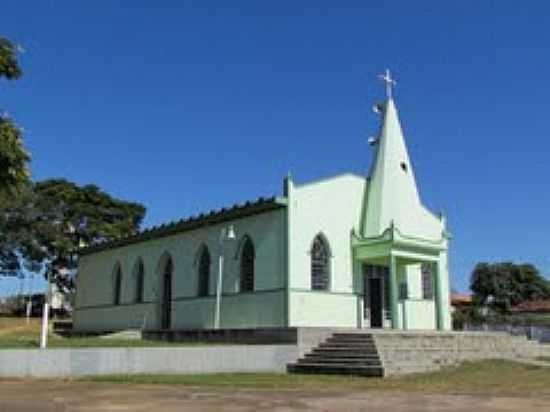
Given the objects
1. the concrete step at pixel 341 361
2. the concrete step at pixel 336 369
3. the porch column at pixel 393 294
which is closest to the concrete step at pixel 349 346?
the concrete step at pixel 341 361

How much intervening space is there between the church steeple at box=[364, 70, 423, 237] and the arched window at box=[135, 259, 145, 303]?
468 inches

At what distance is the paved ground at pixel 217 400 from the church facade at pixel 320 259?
33.5ft

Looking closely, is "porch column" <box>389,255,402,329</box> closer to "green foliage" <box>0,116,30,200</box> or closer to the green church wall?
the green church wall

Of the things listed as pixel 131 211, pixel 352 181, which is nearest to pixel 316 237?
pixel 352 181

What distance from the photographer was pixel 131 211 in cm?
5538

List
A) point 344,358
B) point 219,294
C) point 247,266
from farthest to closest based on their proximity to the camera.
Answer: point 219,294
point 247,266
point 344,358

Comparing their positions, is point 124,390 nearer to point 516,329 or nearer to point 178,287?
point 178,287

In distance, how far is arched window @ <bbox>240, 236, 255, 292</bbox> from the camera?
26.8 meters

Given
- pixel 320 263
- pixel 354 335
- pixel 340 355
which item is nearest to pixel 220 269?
pixel 320 263

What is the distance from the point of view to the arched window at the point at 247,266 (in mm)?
26828

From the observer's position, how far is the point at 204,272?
29594mm

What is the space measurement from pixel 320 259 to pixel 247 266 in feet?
9.31

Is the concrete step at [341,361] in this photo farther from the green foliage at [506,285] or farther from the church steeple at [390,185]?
the green foliage at [506,285]

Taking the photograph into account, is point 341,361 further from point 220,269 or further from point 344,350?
point 220,269
